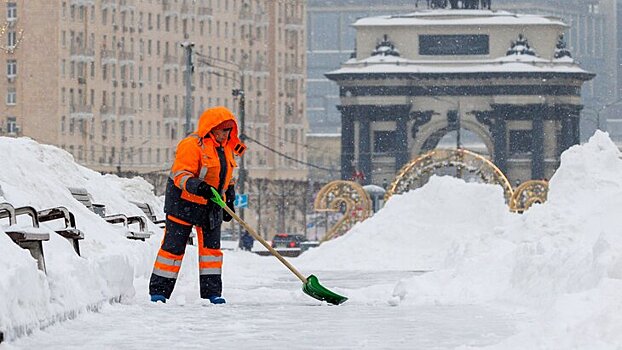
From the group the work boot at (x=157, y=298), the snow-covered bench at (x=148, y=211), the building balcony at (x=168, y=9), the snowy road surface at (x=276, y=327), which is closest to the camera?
the snowy road surface at (x=276, y=327)

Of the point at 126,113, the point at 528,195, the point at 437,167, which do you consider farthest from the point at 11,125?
the point at 528,195

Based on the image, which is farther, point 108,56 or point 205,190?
point 108,56

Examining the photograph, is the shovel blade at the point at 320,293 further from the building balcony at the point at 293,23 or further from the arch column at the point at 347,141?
the building balcony at the point at 293,23

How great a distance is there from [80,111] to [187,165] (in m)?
98.2

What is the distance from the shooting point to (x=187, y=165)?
16781mm

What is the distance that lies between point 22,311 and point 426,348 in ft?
6.95

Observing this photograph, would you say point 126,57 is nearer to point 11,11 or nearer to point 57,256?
point 11,11

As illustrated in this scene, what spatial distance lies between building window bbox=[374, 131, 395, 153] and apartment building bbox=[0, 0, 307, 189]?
5209 mm

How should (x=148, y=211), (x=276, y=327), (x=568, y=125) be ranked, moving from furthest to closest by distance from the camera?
1. (x=568, y=125)
2. (x=148, y=211)
3. (x=276, y=327)

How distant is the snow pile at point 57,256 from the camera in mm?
12234

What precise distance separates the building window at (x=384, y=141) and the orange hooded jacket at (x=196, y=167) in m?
95.6

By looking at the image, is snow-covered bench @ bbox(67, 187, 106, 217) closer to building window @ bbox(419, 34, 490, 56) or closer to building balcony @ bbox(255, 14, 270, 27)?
building window @ bbox(419, 34, 490, 56)

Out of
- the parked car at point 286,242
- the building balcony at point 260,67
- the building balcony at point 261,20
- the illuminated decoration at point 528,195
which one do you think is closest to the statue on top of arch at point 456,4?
the building balcony at point 260,67

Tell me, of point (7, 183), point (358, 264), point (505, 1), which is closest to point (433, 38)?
point (505, 1)
